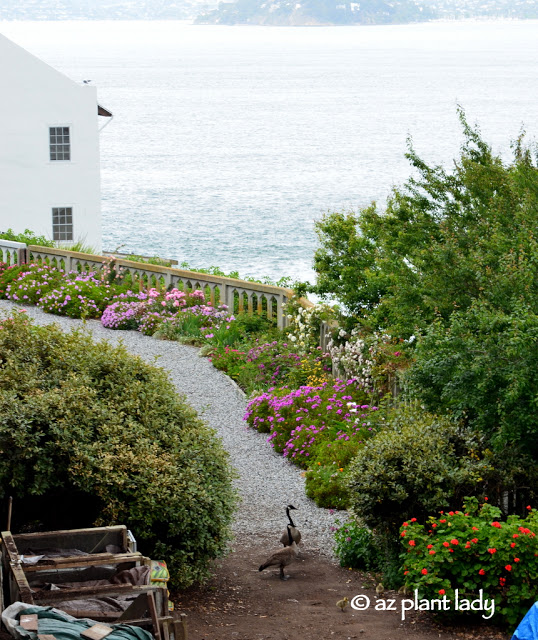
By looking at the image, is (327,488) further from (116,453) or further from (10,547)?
(10,547)

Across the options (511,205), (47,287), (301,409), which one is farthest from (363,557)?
(47,287)

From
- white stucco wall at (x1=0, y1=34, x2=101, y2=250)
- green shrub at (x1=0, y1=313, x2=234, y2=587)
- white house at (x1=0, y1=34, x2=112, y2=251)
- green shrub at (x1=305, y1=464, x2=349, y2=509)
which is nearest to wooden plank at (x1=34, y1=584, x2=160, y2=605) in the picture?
green shrub at (x1=0, y1=313, x2=234, y2=587)

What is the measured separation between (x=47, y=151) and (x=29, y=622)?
99.2 ft

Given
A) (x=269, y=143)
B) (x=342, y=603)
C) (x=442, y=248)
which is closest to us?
(x=342, y=603)

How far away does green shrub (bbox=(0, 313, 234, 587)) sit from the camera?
7074mm

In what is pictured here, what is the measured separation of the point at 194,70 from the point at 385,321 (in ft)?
601

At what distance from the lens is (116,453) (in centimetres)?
726

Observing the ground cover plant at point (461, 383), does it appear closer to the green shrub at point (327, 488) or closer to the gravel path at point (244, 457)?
the green shrub at point (327, 488)

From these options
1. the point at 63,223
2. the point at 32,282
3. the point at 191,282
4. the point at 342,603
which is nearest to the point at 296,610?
the point at 342,603

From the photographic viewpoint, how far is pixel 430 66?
586ft

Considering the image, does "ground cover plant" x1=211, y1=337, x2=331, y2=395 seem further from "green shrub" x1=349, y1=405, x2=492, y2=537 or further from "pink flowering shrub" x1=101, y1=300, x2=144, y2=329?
"green shrub" x1=349, y1=405, x2=492, y2=537

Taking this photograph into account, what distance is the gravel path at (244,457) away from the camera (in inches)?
372

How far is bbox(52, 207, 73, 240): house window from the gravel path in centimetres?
1596

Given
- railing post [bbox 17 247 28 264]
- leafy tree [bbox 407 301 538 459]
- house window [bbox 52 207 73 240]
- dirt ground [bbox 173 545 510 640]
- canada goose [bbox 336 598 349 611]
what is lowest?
dirt ground [bbox 173 545 510 640]
